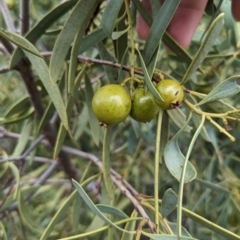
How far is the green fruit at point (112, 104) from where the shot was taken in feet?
1.82

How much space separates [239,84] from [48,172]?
0.74 metres

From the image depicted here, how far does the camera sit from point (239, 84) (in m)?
0.56

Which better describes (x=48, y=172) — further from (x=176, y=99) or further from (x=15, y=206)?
(x=176, y=99)

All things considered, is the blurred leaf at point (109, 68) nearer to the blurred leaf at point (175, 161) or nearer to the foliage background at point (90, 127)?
the foliage background at point (90, 127)

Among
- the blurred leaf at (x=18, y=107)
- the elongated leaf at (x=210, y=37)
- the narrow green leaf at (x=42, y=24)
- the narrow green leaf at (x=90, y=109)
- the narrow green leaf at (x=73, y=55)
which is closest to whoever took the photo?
the elongated leaf at (x=210, y=37)

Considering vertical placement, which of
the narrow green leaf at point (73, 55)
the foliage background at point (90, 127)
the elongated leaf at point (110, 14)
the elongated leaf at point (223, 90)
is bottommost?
the foliage background at point (90, 127)

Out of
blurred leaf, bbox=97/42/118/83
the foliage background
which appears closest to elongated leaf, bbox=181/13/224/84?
the foliage background

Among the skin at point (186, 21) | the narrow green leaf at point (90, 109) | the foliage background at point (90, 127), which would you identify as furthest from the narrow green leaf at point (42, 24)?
the skin at point (186, 21)

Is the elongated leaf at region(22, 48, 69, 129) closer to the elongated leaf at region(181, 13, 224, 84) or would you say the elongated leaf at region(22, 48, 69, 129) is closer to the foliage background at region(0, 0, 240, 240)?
the foliage background at region(0, 0, 240, 240)

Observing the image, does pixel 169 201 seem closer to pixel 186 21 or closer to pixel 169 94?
pixel 169 94

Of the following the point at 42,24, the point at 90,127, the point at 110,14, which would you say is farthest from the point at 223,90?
the point at 90,127

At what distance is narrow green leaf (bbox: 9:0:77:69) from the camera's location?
70cm

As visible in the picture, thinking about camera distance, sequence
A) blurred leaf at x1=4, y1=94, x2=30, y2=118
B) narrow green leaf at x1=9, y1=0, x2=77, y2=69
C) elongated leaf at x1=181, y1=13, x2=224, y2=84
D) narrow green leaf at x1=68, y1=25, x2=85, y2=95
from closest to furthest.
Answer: elongated leaf at x1=181, y1=13, x2=224, y2=84, narrow green leaf at x1=68, y1=25, x2=85, y2=95, narrow green leaf at x1=9, y1=0, x2=77, y2=69, blurred leaf at x1=4, y1=94, x2=30, y2=118

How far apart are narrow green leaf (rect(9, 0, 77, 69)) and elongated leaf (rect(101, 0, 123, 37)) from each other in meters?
0.18
